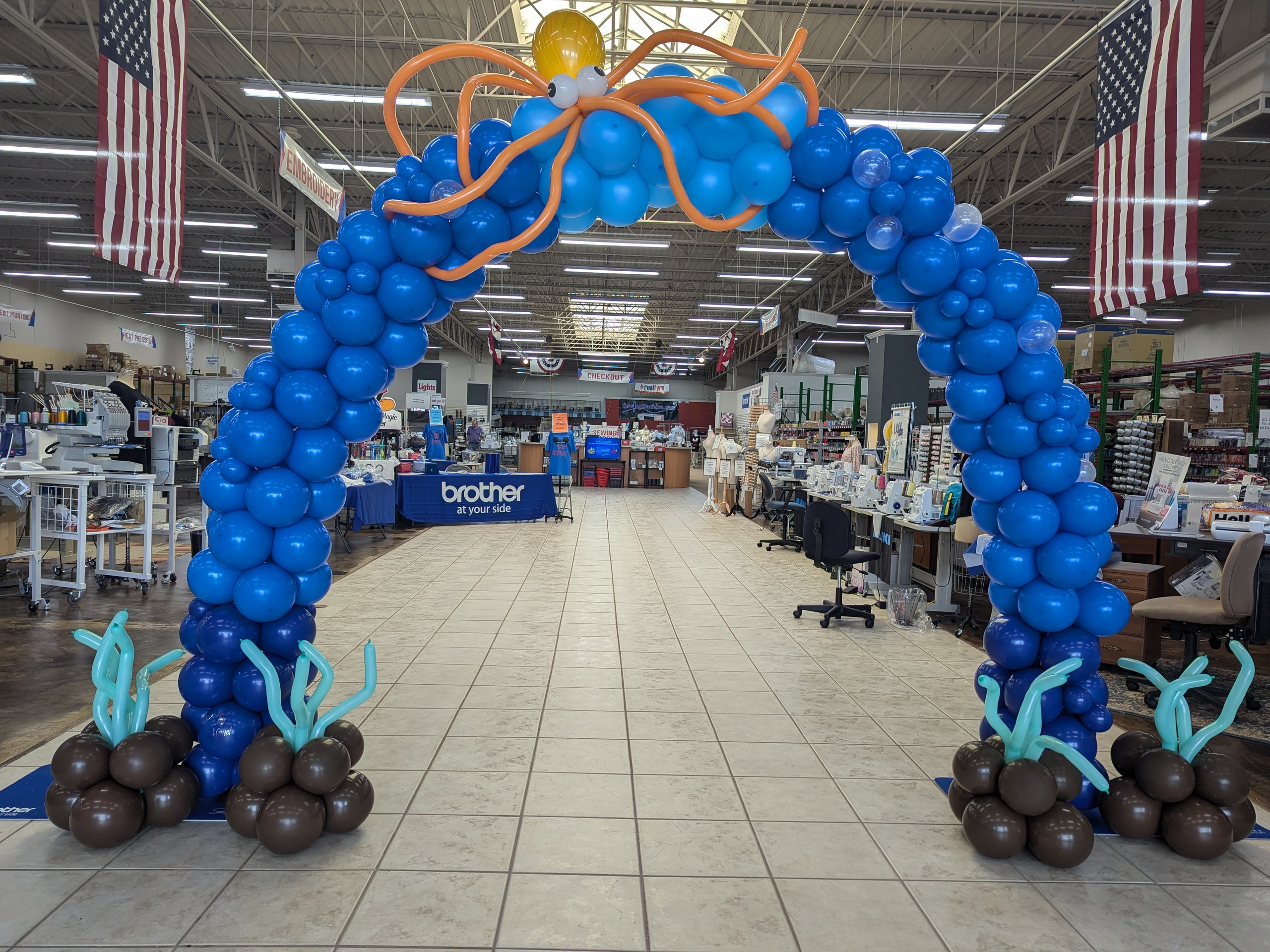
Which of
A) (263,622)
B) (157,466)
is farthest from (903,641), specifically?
(157,466)

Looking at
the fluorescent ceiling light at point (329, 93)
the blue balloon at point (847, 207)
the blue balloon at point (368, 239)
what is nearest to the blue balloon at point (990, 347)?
the blue balloon at point (847, 207)

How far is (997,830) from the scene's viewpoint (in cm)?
252

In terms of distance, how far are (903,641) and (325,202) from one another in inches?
284

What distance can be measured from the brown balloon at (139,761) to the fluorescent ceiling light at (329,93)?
260 inches

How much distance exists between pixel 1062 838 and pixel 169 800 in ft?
9.74

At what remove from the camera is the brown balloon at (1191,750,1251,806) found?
2.61 meters

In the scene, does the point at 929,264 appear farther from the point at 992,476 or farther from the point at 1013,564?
the point at 1013,564

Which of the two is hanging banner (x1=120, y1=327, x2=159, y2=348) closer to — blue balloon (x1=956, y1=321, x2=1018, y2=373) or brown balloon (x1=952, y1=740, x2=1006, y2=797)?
blue balloon (x1=956, y1=321, x2=1018, y2=373)

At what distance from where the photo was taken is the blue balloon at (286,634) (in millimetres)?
2869

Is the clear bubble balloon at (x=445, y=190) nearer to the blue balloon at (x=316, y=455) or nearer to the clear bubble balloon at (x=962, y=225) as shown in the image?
the blue balloon at (x=316, y=455)

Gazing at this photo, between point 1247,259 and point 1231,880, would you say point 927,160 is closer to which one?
point 1231,880

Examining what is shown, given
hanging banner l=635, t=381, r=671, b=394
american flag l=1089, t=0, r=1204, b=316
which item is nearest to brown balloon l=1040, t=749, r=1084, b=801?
american flag l=1089, t=0, r=1204, b=316

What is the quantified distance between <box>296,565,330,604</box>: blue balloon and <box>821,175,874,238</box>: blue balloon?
2.27m

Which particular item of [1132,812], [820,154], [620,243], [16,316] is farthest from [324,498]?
[16,316]
